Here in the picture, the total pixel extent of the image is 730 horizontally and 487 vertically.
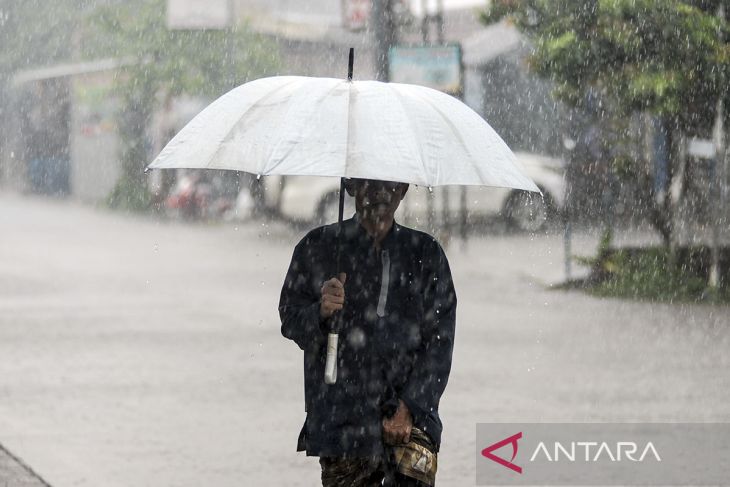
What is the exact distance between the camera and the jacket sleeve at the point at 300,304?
13.2 feet

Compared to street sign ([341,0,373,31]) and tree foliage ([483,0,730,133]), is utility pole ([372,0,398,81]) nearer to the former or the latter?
street sign ([341,0,373,31])

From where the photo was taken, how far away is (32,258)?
19.5 metres

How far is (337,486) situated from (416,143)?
3.29 feet

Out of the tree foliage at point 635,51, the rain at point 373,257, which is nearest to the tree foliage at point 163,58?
the rain at point 373,257

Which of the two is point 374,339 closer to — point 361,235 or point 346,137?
Answer: point 361,235

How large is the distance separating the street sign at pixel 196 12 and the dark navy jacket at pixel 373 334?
70.9 ft

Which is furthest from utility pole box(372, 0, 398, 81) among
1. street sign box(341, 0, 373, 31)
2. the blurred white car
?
the blurred white car

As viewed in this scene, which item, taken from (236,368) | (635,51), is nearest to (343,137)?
(236,368)

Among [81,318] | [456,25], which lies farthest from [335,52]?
[81,318]

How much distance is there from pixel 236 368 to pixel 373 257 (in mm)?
5943

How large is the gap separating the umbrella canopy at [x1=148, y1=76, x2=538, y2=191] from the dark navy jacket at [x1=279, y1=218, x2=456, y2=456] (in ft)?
0.69

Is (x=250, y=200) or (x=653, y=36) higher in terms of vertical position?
(x=653, y=36)

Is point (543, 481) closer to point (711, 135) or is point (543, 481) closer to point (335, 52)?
point (711, 135)

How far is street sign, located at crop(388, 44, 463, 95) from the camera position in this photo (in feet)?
59.7
